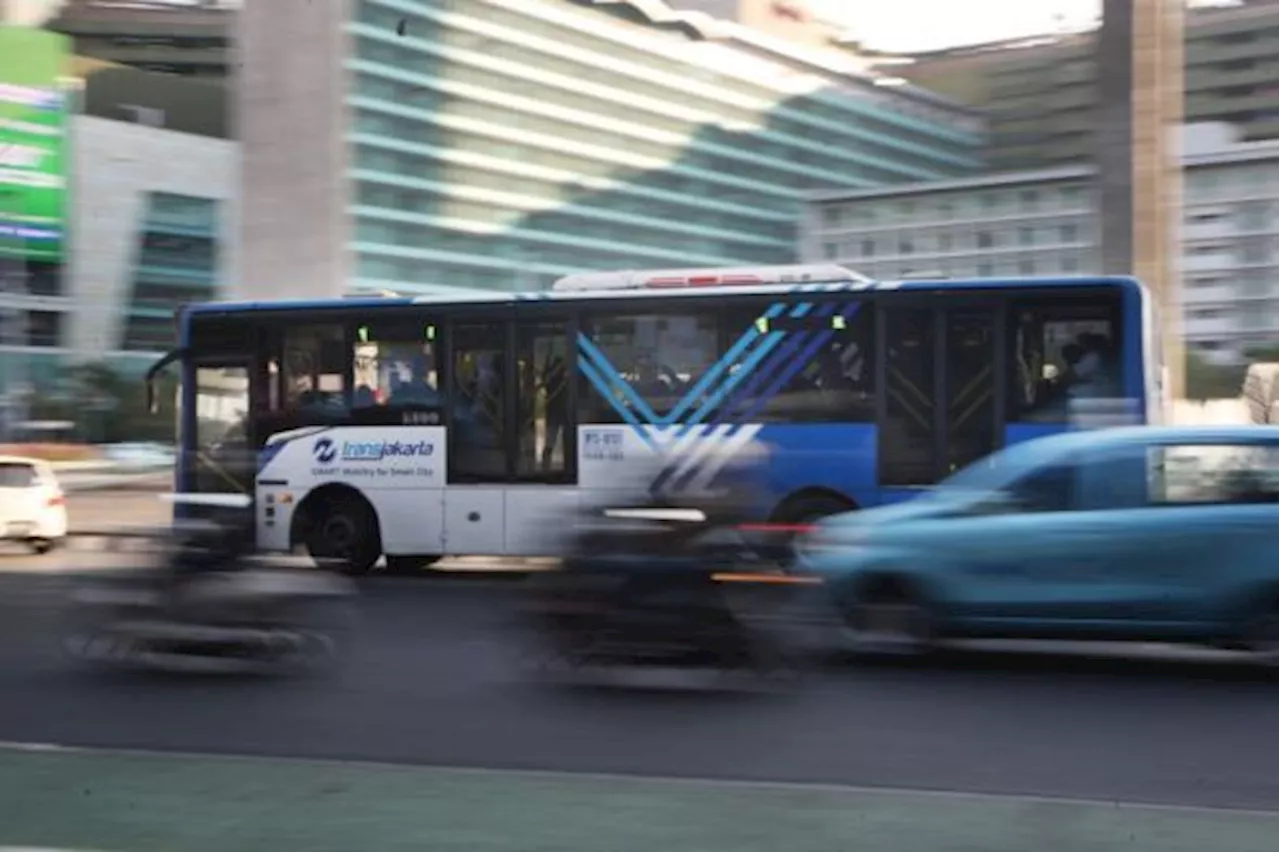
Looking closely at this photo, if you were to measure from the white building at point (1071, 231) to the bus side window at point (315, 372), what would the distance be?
83.7 meters

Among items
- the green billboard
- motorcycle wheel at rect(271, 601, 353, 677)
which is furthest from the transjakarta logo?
the green billboard

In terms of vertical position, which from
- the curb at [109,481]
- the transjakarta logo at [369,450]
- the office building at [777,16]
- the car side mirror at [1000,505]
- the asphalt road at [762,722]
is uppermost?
the office building at [777,16]

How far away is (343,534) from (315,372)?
176 cm

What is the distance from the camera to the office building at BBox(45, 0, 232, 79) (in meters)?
105

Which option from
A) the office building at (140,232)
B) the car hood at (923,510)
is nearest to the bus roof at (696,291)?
the car hood at (923,510)

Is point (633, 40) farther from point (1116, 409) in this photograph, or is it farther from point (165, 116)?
point (1116, 409)

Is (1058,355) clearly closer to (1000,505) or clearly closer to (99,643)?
(1000,505)

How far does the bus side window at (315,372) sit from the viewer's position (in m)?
14.6

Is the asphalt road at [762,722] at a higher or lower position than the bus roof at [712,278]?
lower

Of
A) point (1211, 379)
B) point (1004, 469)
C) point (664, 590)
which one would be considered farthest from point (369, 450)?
point (1211, 379)

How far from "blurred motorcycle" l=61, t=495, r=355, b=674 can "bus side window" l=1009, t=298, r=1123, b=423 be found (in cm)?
690

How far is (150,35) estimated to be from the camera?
107 m

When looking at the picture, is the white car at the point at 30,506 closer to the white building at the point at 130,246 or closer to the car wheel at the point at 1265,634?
the car wheel at the point at 1265,634

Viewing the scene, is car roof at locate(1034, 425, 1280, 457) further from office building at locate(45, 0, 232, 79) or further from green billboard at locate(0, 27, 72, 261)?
office building at locate(45, 0, 232, 79)
